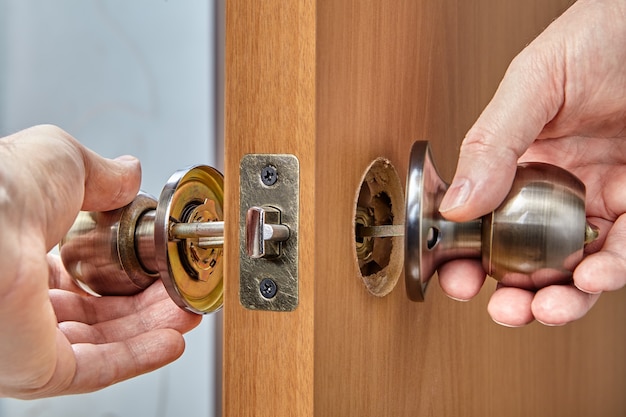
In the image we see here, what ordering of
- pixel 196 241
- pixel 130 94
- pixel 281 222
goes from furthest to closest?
1. pixel 130 94
2. pixel 196 241
3. pixel 281 222

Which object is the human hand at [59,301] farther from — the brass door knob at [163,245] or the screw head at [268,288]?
the screw head at [268,288]

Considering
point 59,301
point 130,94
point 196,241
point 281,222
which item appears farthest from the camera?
point 130,94

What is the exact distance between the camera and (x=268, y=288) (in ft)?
1.04

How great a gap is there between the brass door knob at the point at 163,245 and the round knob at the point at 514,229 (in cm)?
12

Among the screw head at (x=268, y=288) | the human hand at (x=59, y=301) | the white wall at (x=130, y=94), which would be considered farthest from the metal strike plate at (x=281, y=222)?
the white wall at (x=130, y=94)

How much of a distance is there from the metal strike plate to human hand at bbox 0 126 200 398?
13 cm

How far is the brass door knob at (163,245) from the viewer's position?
0.41 m

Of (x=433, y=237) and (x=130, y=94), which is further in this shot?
(x=130, y=94)

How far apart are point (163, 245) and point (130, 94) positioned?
1.89 ft

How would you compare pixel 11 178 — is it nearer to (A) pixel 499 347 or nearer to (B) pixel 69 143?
(B) pixel 69 143

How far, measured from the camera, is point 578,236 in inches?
13.6

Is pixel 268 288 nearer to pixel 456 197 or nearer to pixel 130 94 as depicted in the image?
pixel 456 197

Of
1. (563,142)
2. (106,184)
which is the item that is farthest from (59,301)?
(563,142)

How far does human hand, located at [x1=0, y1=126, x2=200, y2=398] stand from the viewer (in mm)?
368
